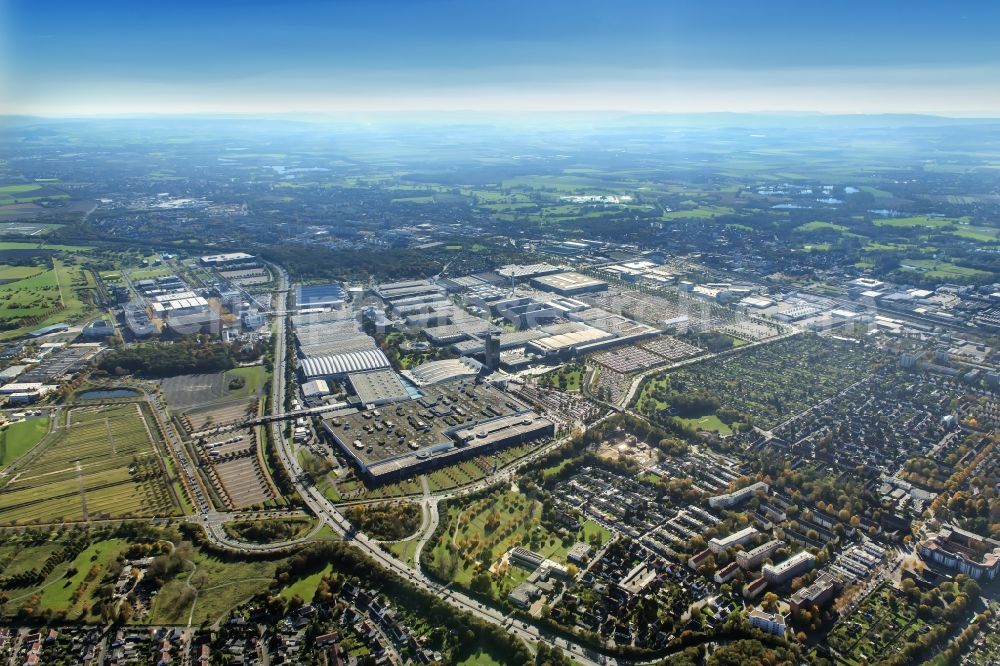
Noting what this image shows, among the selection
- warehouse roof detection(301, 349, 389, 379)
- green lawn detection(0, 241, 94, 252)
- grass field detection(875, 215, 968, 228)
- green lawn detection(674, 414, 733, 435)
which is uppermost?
grass field detection(875, 215, 968, 228)

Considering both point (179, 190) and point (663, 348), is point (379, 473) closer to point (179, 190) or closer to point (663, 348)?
point (663, 348)

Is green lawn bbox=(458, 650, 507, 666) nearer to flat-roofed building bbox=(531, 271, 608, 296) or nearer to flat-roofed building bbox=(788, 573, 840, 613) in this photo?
flat-roofed building bbox=(788, 573, 840, 613)

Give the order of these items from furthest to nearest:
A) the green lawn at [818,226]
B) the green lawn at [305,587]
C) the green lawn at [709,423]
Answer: the green lawn at [818,226], the green lawn at [709,423], the green lawn at [305,587]

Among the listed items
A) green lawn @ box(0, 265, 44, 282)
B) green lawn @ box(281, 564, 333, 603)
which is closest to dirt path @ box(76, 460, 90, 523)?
green lawn @ box(281, 564, 333, 603)

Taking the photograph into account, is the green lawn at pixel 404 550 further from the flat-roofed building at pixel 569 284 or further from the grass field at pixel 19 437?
the flat-roofed building at pixel 569 284

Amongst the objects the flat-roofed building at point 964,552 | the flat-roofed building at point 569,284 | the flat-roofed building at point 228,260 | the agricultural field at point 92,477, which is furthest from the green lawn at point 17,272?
the flat-roofed building at point 964,552

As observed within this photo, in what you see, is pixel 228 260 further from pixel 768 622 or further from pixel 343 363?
pixel 768 622

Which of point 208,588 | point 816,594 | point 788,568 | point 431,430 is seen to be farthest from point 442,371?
point 816,594
